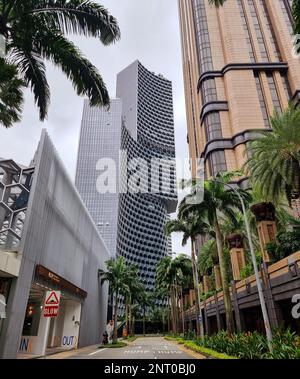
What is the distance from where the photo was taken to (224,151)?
2287 inches

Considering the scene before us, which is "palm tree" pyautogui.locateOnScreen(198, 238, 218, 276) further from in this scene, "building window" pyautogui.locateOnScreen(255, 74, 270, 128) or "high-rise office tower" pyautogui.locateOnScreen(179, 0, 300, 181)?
"building window" pyautogui.locateOnScreen(255, 74, 270, 128)

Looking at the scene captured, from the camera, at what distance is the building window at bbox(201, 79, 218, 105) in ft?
212

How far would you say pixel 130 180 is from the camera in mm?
148250

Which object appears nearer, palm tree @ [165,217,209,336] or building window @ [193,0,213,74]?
palm tree @ [165,217,209,336]

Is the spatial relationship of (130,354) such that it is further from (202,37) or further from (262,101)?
(202,37)

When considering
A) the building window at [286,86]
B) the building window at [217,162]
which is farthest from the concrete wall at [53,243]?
the building window at [286,86]

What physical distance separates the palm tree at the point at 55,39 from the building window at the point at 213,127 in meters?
50.9

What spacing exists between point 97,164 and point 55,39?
10396cm

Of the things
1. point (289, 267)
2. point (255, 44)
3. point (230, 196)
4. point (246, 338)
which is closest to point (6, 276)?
point (246, 338)

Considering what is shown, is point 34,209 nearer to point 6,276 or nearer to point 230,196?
point 6,276

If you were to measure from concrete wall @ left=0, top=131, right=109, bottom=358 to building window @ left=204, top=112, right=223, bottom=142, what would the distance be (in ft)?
117

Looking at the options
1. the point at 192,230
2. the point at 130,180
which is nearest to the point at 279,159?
the point at 192,230

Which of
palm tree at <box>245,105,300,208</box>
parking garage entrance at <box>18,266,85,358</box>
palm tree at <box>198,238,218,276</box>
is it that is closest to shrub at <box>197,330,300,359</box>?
palm tree at <box>245,105,300,208</box>
